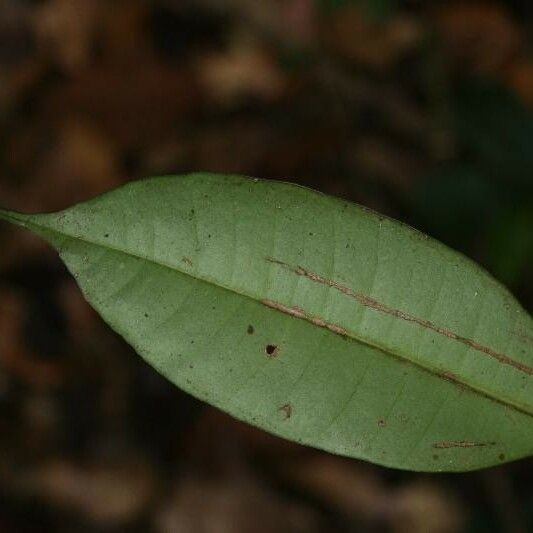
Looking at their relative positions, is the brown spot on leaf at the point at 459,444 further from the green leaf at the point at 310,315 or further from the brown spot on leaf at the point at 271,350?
the brown spot on leaf at the point at 271,350

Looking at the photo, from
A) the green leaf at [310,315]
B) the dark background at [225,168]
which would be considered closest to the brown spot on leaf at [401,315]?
the green leaf at [310,315]

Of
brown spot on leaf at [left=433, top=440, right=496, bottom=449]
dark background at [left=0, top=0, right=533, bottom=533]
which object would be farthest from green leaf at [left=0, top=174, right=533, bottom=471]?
dark background at [left=0, top=0, right=533, bottom=533]

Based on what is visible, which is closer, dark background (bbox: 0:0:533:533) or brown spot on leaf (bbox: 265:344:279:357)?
brown spot on leaf (bbox: 265:344:279:357)

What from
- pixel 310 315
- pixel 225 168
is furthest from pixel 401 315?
pixel 225 168

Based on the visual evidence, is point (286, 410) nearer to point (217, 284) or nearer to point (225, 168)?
point (217, 284)

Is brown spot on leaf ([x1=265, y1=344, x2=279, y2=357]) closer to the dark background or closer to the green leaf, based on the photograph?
the green leaf

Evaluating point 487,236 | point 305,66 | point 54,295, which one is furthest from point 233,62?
point 487,236

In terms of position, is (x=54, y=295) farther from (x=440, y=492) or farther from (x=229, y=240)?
(x=229, y=240)

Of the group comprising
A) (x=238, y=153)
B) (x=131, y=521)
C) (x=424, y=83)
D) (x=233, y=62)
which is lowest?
(x=131, y=521)
